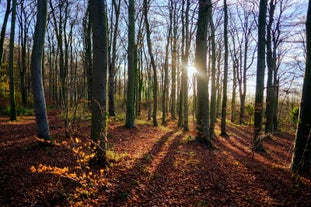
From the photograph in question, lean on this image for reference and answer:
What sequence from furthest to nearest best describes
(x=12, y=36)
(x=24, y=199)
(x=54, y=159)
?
(x=12, y=36) → (x=54, y=159) → (x=24, y=199)

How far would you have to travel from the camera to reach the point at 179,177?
172 inches

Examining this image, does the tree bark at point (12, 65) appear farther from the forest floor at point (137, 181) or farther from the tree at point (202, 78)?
the tree at point (202, 78)

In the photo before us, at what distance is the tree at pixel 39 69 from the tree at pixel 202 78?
5.83 meters

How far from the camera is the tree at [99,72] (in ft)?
14.1

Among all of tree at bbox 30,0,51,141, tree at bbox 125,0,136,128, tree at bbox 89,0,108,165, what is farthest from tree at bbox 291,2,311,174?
tree at bbox 125,0,136,128

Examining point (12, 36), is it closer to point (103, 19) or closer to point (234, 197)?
point (103, 19)

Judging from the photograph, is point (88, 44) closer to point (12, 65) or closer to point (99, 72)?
point (12, 65)

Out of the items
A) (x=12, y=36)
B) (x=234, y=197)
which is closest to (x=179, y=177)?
(x=234, y=197)

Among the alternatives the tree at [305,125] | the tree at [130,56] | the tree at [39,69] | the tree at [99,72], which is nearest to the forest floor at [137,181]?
the tree at [305,125]

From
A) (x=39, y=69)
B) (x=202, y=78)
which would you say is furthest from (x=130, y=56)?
(x=39, y=69)

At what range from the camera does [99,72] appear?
14.4ft

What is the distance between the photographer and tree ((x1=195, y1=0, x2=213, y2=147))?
738 centimetres

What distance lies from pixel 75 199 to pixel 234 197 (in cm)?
311

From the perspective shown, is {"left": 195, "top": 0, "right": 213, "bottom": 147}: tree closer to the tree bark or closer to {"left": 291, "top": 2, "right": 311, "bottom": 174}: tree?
{"left": 291, "top": 2, "right": 311, "bottom": 174}: tree
